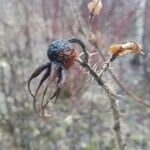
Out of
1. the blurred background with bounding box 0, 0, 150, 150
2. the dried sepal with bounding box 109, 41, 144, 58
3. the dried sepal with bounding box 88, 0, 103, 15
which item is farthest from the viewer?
the blurred background with bounding box 0, 0, 150, 150

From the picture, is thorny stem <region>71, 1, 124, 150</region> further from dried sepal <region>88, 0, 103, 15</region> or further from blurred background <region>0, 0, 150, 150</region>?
blurred background <region>0, 0, 150, 150</region>

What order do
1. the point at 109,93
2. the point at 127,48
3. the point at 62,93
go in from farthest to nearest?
the point at 62,93
the point at 109,93
the point at 127,48

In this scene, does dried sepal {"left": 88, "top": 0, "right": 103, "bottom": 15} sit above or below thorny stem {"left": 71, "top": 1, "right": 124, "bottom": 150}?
above

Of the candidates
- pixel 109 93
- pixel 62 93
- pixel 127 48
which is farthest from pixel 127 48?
pixel 62 93

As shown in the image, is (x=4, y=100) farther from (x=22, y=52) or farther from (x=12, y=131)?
(x=22, y=52)

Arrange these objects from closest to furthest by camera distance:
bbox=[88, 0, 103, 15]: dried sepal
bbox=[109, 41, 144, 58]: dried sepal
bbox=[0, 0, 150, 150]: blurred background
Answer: bbox=[109, 41, 144, 58]: dried sepal < bbox=[88, 0, 103, 15]: dried sepal < bbox=[0, 0, 150, 150]: blurred background

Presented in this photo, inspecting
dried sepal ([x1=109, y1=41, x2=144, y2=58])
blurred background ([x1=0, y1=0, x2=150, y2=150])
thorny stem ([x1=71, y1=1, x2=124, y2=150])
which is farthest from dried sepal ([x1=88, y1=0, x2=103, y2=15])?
blurred background ([x1=0, y1=0, x2=150, y2=150])

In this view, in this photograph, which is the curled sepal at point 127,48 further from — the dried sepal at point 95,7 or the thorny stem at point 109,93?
the dried sepal at point 95,7

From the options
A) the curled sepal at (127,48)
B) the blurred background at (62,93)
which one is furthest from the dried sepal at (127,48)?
the blurred background at (62,93)

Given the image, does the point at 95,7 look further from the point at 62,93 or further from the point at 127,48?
the point at 62,93
